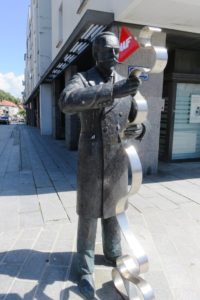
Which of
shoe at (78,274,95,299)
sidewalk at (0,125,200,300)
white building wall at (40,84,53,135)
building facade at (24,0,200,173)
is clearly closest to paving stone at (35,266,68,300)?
sidewalk at (0,125,200,300)

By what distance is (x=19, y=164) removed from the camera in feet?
23.5

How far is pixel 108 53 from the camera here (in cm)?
186

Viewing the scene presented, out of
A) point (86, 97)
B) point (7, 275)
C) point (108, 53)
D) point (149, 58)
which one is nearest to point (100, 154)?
point (86, 97)

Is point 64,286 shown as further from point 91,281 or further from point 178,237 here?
point 178,237

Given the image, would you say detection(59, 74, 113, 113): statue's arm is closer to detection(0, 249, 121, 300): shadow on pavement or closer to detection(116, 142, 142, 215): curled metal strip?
detection(116, 142, 142, 215): curled metal strip

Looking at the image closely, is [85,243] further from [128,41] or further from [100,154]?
[128,41]

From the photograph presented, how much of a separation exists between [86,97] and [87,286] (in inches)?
58.1

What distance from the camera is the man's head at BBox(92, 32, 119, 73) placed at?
1.83m

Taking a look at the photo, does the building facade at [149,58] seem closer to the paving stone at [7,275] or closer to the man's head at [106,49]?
the man's head at [106,49]

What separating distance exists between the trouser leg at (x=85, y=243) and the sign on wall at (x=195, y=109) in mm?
5952

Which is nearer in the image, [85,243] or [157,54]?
[157,54]

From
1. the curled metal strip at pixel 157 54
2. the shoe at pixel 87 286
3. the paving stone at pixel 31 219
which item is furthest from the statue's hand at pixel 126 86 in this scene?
the paving stone at pixel 31 219

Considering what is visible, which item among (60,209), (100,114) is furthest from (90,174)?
(60,209)

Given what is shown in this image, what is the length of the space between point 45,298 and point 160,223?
1832mm
